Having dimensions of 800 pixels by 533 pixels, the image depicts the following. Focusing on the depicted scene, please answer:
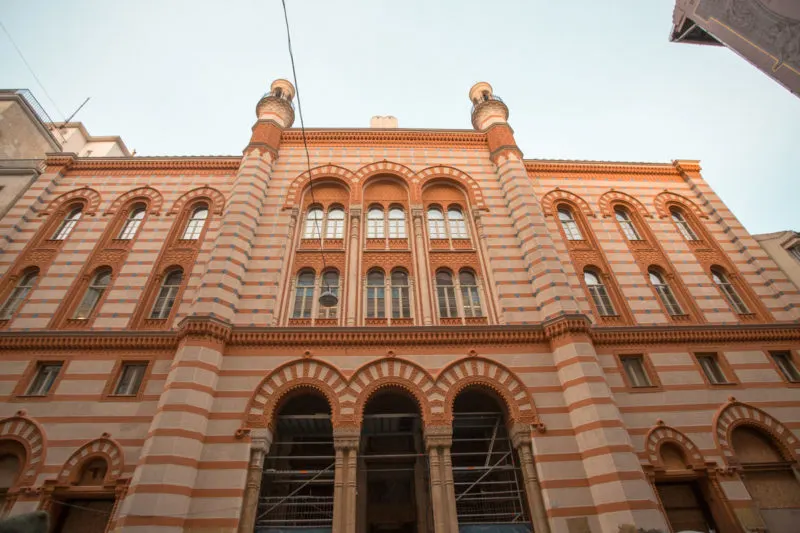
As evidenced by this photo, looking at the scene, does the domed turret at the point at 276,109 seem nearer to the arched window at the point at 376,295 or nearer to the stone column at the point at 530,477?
the arched window at the point at 376,295

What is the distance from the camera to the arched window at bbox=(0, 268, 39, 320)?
13406mm

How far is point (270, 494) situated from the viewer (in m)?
11.8

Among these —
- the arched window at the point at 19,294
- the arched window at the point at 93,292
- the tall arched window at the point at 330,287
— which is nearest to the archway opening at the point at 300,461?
the tall arched window at the point at 330,287

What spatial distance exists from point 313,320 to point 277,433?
3617 mm

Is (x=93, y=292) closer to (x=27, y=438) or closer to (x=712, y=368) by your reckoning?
(x=27, y=438)

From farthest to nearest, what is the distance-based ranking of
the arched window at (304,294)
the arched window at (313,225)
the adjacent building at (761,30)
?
the arched window at (313,225) → the arched window at (304,294) → the adjacent building at (761,30)

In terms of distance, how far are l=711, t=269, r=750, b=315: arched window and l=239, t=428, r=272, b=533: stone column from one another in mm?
15852

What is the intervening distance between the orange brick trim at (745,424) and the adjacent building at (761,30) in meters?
8.43

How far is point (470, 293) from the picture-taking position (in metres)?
14.0

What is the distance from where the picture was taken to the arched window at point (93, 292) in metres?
13.6

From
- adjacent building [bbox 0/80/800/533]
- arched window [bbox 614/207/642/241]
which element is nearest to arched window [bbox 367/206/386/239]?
adjacent building [bbox 0/80/800/533]

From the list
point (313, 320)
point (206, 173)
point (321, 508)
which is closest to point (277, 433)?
point (321, 508)

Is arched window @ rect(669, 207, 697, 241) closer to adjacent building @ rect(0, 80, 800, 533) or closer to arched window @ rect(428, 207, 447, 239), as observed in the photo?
adjacent building @ rect(0, 80, 800, 533)

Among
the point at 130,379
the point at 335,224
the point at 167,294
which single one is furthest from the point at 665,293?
the point at 130,379
